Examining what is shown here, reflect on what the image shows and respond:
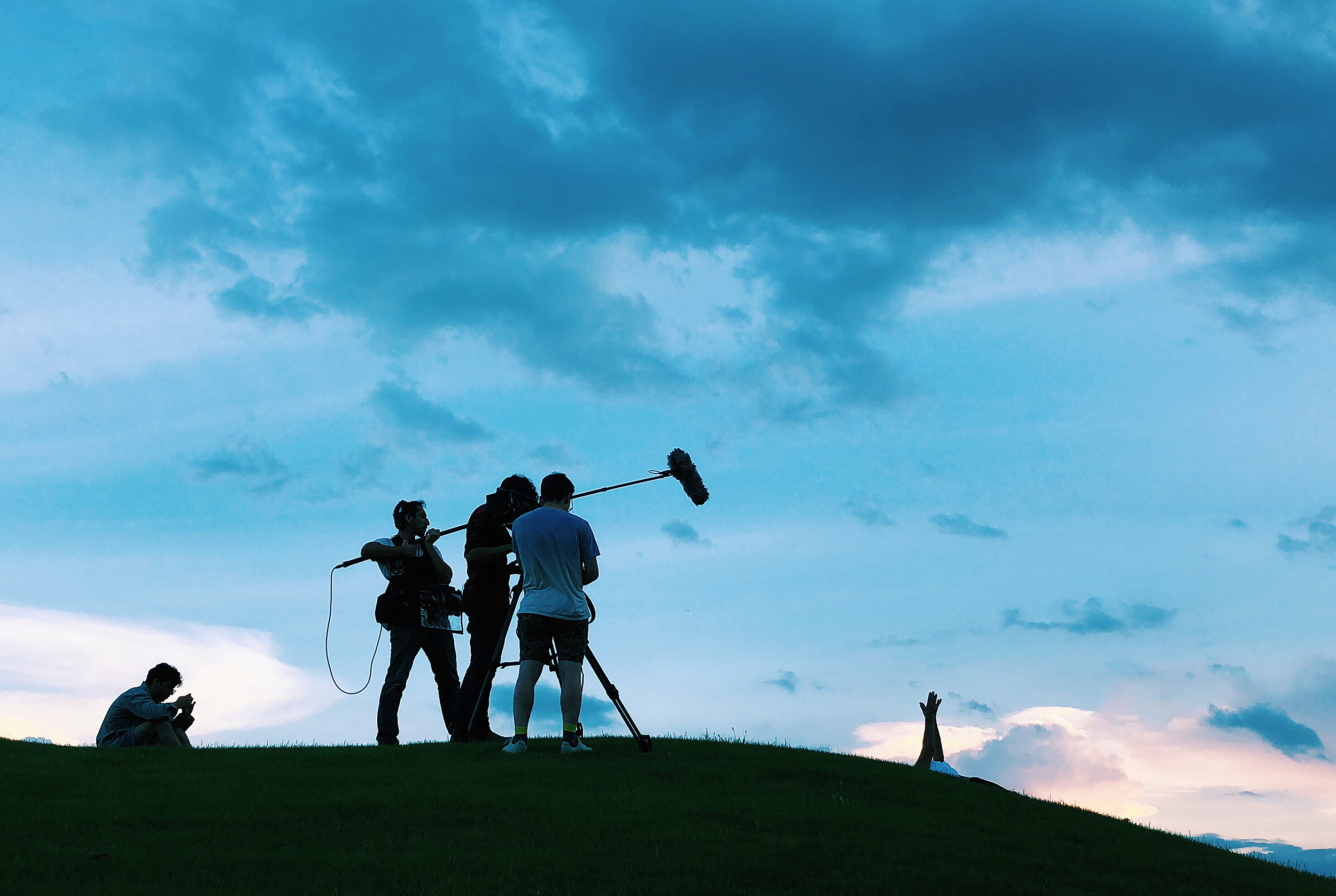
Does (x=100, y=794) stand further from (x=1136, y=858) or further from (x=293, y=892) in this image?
(x=1136, y=858)

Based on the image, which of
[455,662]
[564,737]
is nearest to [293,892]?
[564,737]

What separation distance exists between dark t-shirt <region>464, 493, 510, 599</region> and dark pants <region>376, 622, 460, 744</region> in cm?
97

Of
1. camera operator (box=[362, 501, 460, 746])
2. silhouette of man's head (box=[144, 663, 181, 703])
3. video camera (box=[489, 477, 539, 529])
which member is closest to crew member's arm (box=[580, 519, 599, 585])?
video camera (box=[489, 477, 539, 529])

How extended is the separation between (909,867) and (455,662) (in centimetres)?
731

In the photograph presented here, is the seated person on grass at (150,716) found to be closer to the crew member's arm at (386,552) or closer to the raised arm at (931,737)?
the crew member's arm at (386,552)

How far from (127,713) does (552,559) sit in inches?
281

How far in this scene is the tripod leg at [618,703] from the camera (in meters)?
13.6

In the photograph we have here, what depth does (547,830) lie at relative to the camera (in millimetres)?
10430

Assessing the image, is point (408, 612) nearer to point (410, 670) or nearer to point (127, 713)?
point (410, 670)

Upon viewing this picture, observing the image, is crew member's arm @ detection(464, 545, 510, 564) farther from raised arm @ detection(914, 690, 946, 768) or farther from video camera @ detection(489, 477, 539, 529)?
raised arm @ detection(914, 690, 946, 768)

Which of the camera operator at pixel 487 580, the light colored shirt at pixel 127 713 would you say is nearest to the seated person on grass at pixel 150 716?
the light colored shirt at pixel 127 713

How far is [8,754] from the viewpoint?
46.3 feet

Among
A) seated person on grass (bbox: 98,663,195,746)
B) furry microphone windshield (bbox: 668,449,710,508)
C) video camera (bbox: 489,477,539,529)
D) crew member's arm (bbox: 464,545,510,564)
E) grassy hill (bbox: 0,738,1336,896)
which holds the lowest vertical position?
grassy hill (bbox: 0,738,1336,896)

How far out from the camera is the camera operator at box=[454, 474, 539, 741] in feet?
46.8
